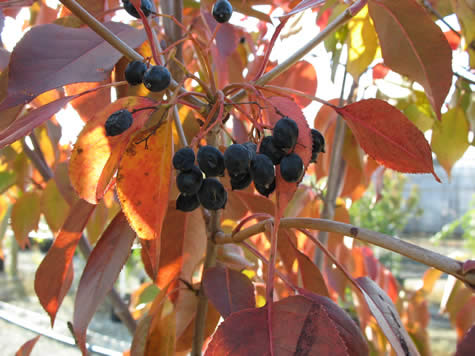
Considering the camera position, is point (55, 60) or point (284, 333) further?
point (55, 60)

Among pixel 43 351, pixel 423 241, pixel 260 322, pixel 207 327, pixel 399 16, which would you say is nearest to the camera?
pixel 260 322

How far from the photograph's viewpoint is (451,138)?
804 mm

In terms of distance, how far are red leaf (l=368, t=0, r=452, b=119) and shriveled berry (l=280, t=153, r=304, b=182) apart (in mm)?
202

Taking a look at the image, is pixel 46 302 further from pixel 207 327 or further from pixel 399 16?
pixel 399 16

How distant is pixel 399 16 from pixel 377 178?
2.25 ft

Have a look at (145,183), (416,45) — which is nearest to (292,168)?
(145,183)

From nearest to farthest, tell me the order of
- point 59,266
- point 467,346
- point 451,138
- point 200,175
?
1. point 467,346
2. point 200,175
3. point 59,266
4. point 451,138

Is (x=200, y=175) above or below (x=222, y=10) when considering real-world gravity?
below

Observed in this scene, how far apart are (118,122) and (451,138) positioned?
686 mm

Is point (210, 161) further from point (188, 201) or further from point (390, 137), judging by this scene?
point (390, 137)

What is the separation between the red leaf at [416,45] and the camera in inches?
18.2

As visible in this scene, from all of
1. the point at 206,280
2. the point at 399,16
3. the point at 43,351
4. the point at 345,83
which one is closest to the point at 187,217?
the point at 206,280

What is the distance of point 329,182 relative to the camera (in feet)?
2.91

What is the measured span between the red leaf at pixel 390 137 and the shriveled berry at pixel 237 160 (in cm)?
12
